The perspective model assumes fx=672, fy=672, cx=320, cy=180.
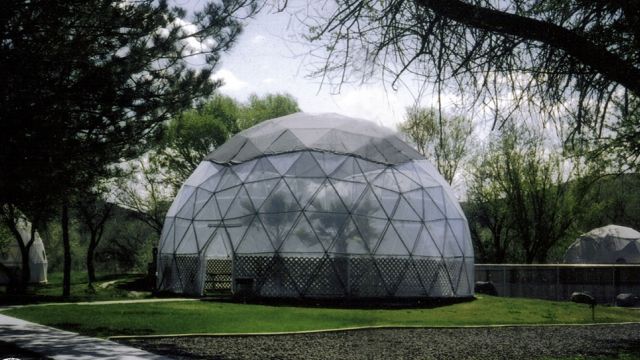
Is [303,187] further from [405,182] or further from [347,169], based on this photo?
[405,182]

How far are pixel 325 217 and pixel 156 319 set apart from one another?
6.86 m

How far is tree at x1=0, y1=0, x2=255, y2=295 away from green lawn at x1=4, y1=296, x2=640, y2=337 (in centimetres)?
289

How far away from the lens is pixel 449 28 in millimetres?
6453

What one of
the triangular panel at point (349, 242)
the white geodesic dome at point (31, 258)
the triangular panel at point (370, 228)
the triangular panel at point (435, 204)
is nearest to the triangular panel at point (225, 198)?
the triangular panel at point (349, 242)

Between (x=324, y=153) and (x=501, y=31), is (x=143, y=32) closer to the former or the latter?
(x=501, y=31)

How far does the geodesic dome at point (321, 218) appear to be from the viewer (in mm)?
18594

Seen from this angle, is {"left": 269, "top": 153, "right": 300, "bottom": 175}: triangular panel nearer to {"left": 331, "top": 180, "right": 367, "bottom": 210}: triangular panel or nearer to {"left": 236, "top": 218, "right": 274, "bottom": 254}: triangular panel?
{"left": 331, "top": 180, "right": 367, "bottom": 210}: triangular panel

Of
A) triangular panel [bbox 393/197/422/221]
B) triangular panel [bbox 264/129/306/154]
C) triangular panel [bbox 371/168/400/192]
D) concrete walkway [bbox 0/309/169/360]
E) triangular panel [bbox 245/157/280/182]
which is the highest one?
triangular panel [bbox 264/129/306/154]

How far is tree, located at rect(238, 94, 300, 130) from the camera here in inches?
1665

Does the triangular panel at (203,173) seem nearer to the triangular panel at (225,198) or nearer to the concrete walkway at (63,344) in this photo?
the triangular panel at (225,198)

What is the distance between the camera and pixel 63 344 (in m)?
9.09

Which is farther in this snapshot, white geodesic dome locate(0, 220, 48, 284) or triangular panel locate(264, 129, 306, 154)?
white geodesic dome locate(0, 220, 48, 284)

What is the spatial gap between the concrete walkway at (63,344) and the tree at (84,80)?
9.02 ft

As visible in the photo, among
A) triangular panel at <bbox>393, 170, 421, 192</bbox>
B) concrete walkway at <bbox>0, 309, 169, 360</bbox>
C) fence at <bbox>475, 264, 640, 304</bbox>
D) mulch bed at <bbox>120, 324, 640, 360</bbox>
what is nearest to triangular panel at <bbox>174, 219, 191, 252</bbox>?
triangular panel at <bbox>393, 170, 421, 192</bbox>
